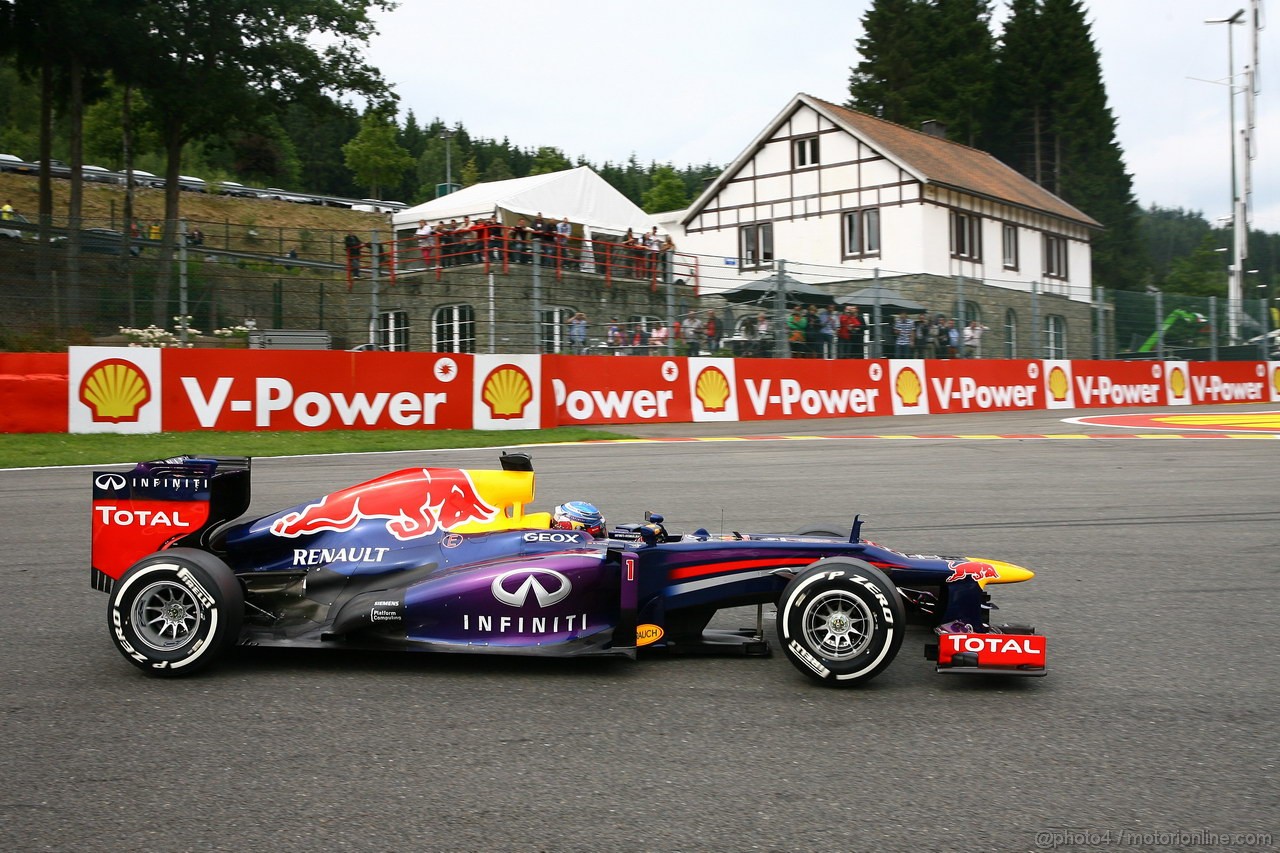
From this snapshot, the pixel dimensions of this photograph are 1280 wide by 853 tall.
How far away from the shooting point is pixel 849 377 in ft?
66.3

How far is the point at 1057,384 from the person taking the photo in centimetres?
2394

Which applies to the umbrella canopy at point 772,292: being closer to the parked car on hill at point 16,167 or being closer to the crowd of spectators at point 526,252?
the crowd of spectators at point 526,252

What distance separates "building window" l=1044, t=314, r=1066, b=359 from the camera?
24.7 metres

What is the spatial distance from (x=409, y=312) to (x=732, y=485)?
11634 mm

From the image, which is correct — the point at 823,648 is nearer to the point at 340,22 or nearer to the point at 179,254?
the point at 179,254

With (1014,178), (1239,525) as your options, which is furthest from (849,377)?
(1014,178)

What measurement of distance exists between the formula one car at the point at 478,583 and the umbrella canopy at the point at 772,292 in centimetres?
1551

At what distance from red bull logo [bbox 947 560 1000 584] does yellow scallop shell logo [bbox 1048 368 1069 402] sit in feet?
68.1

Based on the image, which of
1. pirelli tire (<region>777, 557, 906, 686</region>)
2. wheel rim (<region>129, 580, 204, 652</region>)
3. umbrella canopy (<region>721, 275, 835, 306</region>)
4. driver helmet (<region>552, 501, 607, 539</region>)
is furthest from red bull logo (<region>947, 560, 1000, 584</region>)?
umbrella canopy (<region>721, 275, 835, 306</region>)

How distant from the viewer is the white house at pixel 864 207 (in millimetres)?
34906

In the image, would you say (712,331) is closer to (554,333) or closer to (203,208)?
(554,333)

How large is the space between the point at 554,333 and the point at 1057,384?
466 inches

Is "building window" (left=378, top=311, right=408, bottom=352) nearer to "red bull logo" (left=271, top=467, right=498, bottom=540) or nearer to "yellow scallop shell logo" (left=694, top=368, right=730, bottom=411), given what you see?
"yellow scallop shell logo" (left=694, top=368, right=730, bottom=411)

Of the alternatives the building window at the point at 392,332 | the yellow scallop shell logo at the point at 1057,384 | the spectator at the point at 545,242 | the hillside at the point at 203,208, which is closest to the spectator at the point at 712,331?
the spectator at the point at 545,242
